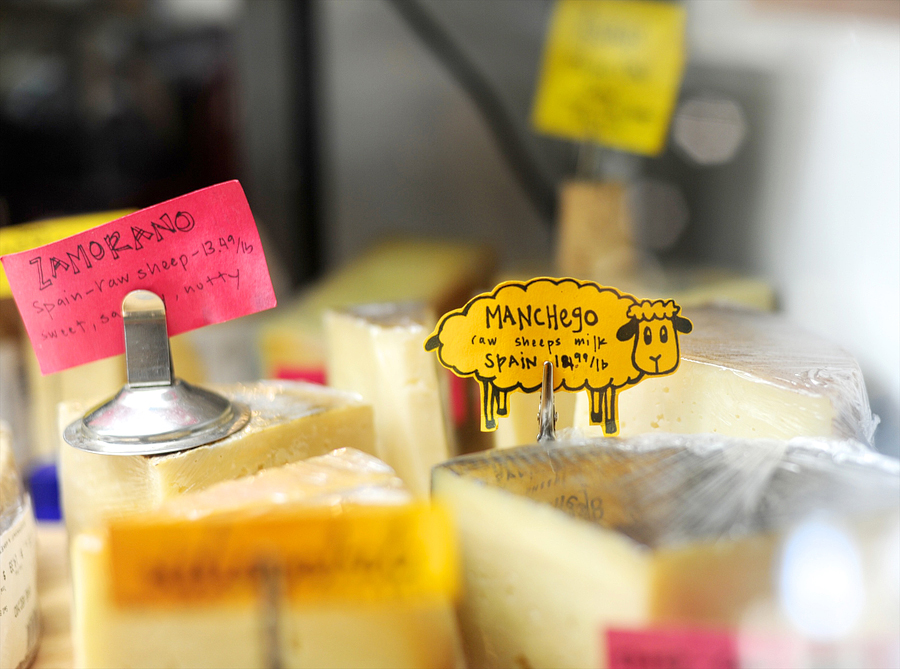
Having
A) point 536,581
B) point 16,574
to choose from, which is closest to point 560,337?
point 536,581

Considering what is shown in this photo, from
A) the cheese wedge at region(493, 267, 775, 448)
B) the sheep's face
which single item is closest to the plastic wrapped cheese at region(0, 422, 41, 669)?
the cheese wedge at region(493, 267, 775, 448)

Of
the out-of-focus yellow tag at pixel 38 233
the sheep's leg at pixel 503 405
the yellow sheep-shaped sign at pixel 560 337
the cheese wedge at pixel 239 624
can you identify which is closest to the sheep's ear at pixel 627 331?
the yellow sheep-shaped sign at pixel 560 337

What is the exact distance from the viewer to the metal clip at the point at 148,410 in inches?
28.2

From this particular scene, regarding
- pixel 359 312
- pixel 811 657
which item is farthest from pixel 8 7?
pixel 811 657

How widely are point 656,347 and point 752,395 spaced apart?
5.3 inches

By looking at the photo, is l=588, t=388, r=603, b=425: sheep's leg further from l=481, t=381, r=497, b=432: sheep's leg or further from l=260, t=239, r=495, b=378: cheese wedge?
l=260, t=239, r=495, b=378: cheese wedge

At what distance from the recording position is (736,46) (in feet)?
4.19

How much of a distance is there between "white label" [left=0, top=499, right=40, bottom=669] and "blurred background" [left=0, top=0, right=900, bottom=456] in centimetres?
87

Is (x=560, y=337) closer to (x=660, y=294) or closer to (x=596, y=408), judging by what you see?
(x=596, y=408)

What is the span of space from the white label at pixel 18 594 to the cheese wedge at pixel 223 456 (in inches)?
2.3

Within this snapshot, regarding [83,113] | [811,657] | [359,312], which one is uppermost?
[83,113]

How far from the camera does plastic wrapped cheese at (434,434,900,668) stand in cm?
52

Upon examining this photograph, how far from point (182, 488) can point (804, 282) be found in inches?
34.1

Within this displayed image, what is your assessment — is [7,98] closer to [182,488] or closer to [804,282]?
[182,488]
